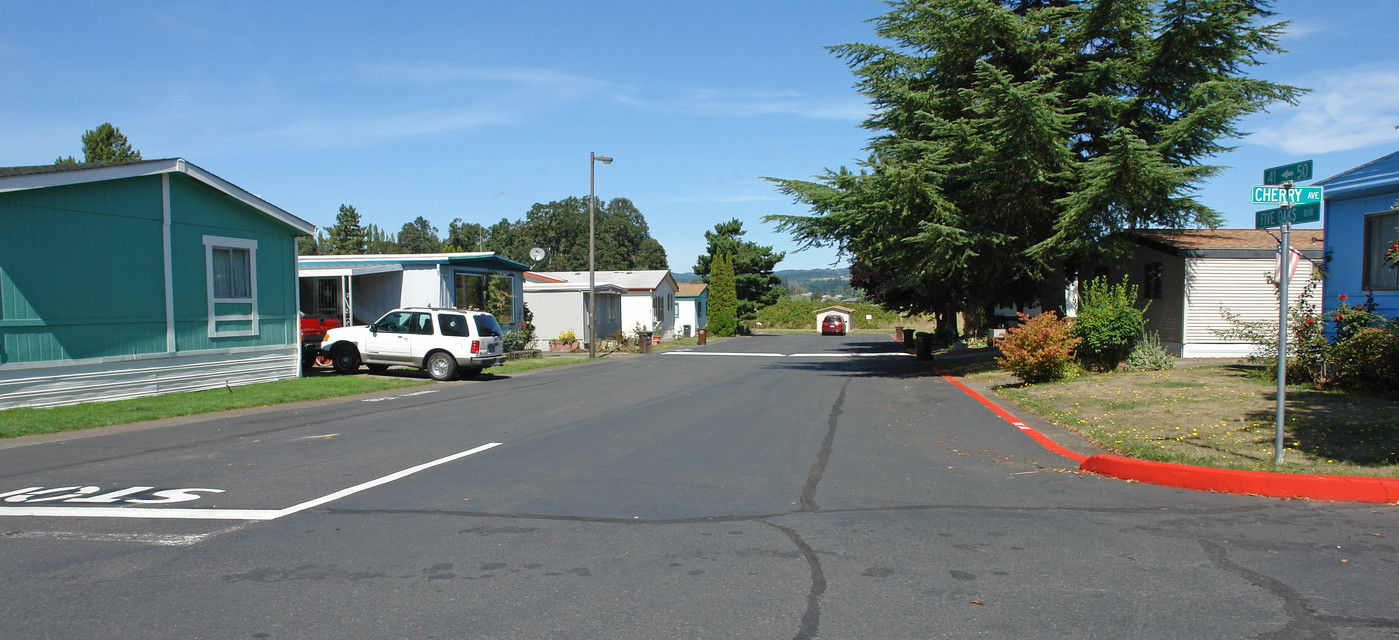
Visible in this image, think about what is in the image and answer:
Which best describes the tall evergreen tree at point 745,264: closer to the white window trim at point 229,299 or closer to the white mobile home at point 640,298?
the white mobile home at point 640,298

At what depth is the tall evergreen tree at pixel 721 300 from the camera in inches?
2498

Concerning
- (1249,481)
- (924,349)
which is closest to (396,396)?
(1249,481)

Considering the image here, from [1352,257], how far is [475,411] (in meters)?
14.9

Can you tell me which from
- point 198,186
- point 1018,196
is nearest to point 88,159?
point 198,186

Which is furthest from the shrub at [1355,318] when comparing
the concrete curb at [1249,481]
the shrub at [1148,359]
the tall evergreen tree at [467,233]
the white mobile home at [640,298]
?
the tall evergreen tree at [467,233]

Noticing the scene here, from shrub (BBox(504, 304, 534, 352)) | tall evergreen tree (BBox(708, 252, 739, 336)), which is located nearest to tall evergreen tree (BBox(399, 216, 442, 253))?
tall evergreen tree (BBox(708, 252, 739, 336))

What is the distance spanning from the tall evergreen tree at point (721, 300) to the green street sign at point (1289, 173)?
55.3m

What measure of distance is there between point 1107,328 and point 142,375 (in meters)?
18.7

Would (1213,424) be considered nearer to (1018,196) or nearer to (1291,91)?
(1018,196)

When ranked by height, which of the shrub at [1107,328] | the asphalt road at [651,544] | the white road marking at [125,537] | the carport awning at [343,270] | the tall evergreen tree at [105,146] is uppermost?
the tall evergreen tree at [105,146]

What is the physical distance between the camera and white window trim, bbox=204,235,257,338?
1722cm

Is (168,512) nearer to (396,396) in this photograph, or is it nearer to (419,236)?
(396,396)

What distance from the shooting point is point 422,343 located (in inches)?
823

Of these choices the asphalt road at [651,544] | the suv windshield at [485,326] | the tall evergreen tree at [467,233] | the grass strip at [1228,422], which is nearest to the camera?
the asphalt road at [651,544]
